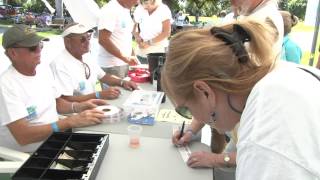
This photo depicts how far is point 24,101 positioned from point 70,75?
1.81 feet

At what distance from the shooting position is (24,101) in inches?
80.8

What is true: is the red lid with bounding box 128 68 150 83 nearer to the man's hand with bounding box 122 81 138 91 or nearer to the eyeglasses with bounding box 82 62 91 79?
the man's hand with bounding box 122 81 138 91

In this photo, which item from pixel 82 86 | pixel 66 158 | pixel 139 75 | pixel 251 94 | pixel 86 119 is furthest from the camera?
pixel 139 75

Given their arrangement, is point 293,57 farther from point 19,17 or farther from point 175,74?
point 19,17

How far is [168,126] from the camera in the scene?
6.77ft

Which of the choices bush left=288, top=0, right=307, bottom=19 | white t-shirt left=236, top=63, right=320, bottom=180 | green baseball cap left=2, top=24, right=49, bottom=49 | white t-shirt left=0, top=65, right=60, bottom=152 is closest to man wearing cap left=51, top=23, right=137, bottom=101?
white t-shirt left=0, top=65, right=60, bottom=152

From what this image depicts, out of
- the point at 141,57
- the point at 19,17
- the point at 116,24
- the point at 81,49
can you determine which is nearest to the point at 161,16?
the point at 141,57

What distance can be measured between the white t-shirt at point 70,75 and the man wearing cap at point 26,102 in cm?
24

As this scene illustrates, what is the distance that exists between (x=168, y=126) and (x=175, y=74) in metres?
1.17

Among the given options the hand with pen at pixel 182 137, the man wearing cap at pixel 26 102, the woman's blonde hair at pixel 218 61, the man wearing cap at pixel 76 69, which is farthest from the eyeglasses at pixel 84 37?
the woman's blonde hair at pixel 218 61

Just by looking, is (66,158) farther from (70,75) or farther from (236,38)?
(70,75)

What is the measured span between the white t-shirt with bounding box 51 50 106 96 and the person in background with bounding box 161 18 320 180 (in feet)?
5.38

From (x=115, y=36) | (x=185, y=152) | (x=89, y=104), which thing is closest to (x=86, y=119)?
(x=89, y=104)

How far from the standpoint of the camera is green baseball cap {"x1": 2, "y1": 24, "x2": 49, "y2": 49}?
2.07 m
